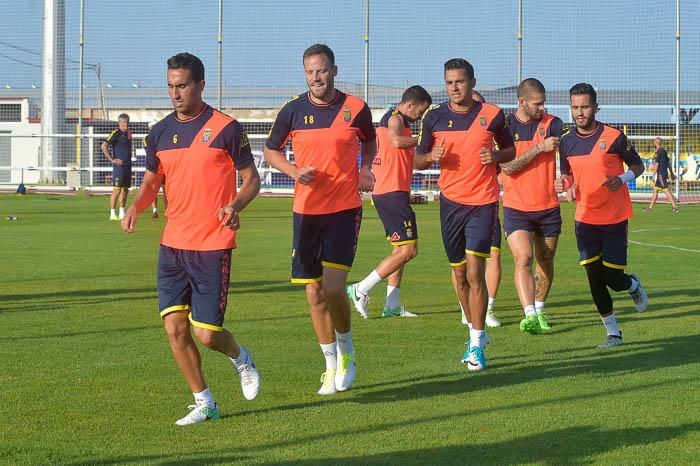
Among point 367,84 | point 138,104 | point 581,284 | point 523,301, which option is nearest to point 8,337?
point 523,301

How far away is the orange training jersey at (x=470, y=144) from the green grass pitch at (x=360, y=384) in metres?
1.27

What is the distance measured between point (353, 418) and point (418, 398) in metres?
0.65

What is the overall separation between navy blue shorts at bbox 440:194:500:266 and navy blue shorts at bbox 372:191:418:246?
241cm

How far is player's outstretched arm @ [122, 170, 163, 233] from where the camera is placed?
255 inches

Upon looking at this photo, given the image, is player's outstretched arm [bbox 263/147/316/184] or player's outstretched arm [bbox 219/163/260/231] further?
player's outstretched arm [bbox 263/147/316/184]

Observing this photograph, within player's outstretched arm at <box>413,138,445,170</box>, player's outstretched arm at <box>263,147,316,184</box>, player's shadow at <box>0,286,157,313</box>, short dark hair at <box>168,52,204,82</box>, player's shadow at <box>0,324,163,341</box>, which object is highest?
short dark hair at <box>168,52,204,82</box>

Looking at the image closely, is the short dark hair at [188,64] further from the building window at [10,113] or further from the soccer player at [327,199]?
the building window at [10,113]

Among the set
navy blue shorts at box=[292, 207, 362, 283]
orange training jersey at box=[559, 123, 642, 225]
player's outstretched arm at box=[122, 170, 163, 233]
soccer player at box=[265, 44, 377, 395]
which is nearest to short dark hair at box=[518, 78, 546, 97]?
orange training jersey at box=[559, 123, 642, 225]

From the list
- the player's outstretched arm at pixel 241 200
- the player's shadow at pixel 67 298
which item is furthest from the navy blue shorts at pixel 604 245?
the player's shadow at pixel 67 298

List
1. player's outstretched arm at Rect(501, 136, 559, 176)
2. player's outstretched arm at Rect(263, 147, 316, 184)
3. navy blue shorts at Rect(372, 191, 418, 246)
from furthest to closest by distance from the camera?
1. navy blue shorts at Rect(372, 191, 418, 246)
2. player's outstretched arm at Rect(501, 136, 559, 176)
3. player's outstretched arm at Rect(263, 147, 316, 184)

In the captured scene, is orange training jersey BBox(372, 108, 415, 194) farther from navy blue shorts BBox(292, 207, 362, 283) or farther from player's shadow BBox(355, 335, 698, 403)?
navy blue shorts BBox(292, 207, 362, 283)

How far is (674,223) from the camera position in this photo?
2500cm

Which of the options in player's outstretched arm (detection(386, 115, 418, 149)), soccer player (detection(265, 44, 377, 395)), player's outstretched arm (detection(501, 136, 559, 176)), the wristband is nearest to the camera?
soccer player (detection(265, 44, 377, 395))

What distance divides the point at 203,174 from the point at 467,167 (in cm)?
272
